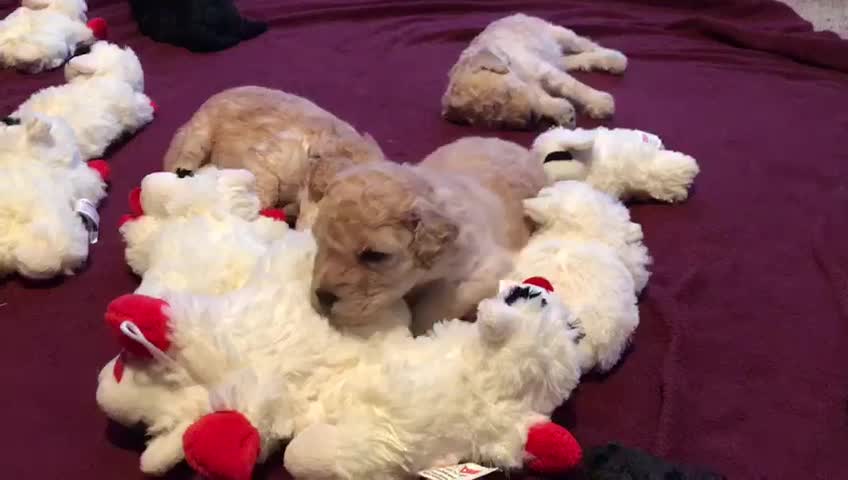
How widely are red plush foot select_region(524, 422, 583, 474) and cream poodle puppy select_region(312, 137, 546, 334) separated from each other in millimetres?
366

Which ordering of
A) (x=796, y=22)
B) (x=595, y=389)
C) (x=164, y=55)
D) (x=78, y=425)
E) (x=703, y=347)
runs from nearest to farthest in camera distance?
(x=78, y=425) < (x=595, y=389) < (x=703, y=347) < (x=164, y=55) < (x=796, y=22)

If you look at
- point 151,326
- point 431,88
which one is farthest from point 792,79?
Result: point 151,326

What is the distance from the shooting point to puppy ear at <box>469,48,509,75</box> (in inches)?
112

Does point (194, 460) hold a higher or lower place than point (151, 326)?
lower

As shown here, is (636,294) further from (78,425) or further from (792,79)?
(792,79)

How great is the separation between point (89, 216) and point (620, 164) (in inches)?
55.5

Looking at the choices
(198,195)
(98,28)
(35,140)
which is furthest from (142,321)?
(98,28)

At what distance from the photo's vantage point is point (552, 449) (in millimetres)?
Answer: 1384

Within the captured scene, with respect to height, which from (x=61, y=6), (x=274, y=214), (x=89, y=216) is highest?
(x=61, y=6)

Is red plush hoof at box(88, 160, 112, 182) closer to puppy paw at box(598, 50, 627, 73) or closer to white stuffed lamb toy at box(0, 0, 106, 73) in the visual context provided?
white stuffed lamb toy at box(0, 0, 106, 73)

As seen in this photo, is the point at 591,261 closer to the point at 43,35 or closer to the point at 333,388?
the point at 333,388

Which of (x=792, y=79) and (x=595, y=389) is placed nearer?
(x=595, y=389)

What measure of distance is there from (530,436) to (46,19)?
2594mm

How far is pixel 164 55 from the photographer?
130 inches
